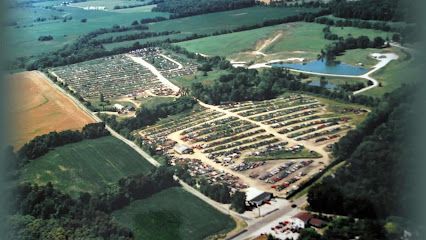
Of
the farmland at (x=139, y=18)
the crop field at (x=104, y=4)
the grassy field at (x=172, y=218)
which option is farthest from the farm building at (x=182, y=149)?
the crop field at (x=104, y=4)

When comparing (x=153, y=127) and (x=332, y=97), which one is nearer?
(x=153, y=127)

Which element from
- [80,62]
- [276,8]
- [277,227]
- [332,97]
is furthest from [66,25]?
Result: [277,227]

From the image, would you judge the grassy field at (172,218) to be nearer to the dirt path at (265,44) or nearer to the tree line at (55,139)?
the tree line at (55,139)

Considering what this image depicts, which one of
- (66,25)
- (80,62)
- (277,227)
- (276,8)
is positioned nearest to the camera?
(277,227)

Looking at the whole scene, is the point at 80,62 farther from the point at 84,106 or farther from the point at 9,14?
the point at 9,14

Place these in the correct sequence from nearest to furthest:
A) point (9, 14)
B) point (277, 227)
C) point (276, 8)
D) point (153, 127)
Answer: point (9, 14), point (277, 227), point (153, 127), point (276, 8)

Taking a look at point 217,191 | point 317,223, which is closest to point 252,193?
point 217,191

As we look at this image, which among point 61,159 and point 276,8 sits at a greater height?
point 276,8
